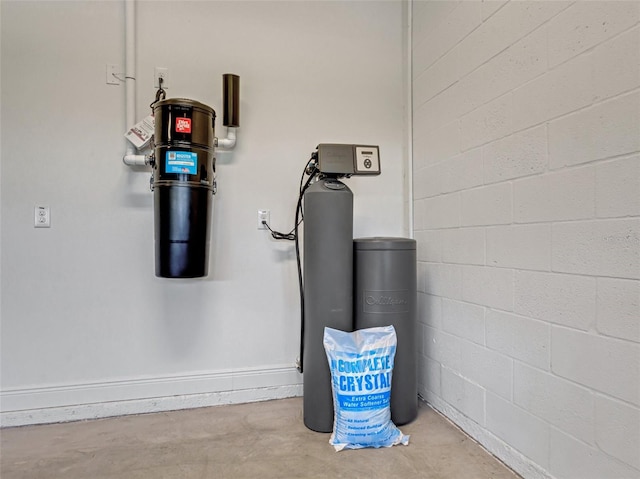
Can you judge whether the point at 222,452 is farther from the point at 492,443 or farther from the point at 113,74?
the point at 113,74

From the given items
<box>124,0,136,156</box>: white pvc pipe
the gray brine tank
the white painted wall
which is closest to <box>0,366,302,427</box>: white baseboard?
the white painted wall

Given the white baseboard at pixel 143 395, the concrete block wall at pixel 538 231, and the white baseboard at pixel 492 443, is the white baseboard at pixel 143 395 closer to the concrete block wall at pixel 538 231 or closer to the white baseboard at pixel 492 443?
the white baseboard at pixel 492 443

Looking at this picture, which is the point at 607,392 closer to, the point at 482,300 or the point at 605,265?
the point at 605,265

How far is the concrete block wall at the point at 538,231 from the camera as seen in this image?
1110 millimetres

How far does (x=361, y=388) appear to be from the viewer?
5.21 ft

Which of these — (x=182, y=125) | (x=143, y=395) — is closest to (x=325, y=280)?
(x=182, y=125)

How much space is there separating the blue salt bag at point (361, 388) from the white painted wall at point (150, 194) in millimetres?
632

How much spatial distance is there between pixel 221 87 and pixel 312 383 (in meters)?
1.71

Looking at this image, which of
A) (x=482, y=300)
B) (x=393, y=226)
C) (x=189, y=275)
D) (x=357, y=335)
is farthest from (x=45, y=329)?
(x=482, y=300)

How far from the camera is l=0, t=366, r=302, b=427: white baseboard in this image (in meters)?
1.88

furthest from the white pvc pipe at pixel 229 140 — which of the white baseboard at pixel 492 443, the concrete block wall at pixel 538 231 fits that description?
the white baseboard at pixel 492 443

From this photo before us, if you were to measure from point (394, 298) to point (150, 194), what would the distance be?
1.43 metres

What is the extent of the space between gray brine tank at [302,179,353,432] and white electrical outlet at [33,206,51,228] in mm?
1365

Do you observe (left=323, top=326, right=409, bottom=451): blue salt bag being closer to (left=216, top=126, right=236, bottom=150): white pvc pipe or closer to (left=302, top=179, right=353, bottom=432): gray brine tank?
(left=302, top=179, right=353, bottom=432): gray brine tank
